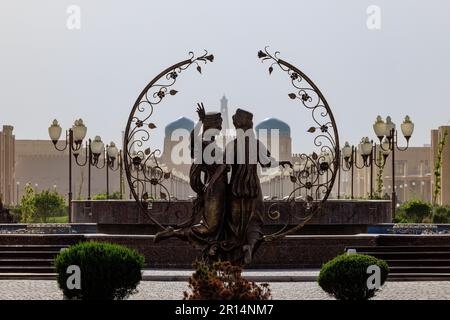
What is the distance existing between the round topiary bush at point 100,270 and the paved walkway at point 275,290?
115 cm

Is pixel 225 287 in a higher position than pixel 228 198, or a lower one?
lower

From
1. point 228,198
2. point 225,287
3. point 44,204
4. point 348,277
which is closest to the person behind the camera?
point 225,287

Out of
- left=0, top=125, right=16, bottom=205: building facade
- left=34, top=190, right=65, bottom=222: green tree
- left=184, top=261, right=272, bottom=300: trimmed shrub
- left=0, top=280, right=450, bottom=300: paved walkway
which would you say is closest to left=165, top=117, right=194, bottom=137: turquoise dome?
left=0, top=125, right=16, bottom=205: building facade

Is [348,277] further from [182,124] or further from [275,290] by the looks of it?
[182,124]

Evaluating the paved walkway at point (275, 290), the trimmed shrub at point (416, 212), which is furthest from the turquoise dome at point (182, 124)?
the paved walkway at point (275, 290)

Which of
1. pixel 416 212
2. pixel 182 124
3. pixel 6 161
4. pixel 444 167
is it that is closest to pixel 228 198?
pixel 416 212

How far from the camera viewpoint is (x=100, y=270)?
12883mm

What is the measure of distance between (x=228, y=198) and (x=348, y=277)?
1.93 meters

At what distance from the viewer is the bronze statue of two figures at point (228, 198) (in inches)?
556

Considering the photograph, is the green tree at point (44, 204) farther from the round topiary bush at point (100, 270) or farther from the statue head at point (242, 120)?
the round topiary bush at point (100, 270)

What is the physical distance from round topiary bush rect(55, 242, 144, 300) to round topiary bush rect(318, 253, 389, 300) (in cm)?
216

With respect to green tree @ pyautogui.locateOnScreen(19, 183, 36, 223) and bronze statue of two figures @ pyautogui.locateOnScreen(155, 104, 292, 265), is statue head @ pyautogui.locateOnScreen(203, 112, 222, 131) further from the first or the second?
green tree @ pyautogui.locateOnScreen(19, 183, 36, 223)

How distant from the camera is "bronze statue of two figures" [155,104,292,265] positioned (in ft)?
46.3
